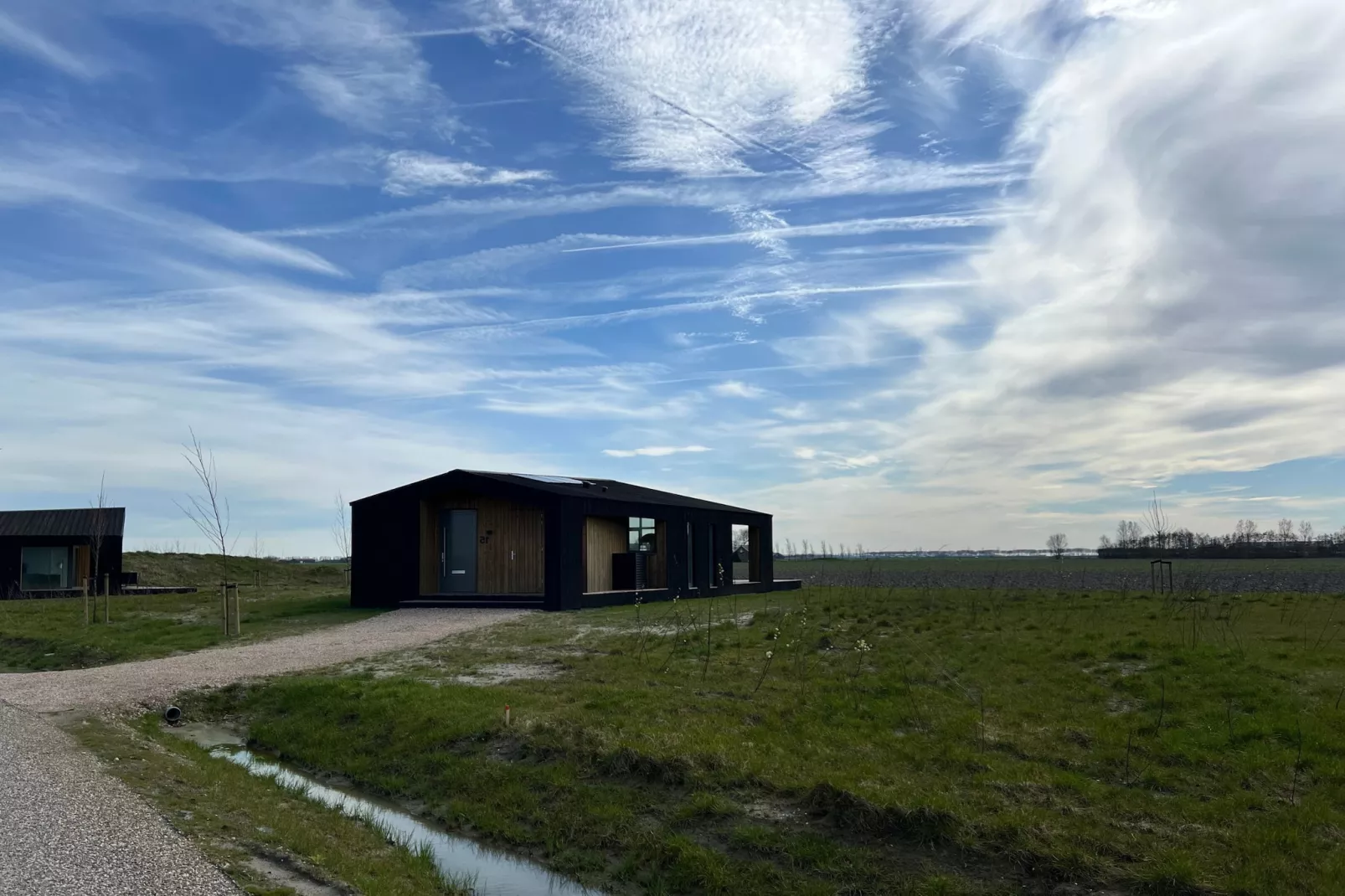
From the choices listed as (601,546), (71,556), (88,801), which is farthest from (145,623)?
(88,801)

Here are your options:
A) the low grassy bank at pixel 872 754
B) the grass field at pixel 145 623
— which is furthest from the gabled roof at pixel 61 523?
the low grassy bank at pixel 872 754

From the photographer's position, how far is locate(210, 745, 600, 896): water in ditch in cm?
675

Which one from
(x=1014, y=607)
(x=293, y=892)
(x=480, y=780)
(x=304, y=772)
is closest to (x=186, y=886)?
(x=293, y=892)

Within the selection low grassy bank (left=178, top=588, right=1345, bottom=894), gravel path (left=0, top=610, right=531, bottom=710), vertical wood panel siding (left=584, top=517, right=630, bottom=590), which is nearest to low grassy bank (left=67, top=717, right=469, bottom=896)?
low grassy bank (left=178, top=588, right=1345, bottom=894)

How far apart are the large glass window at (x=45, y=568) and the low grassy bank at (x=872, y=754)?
77.3 feet

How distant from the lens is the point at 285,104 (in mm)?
15625

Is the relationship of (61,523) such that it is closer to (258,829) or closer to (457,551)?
(457,551)

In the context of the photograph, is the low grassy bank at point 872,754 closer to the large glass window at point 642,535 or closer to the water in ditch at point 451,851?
the water in ditch at point 451,851

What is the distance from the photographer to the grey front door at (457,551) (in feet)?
79.0

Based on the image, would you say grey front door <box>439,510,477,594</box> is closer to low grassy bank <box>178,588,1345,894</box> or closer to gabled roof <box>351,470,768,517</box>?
gabled roof <box>351,470,768,517</box>

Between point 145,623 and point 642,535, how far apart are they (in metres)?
12.4

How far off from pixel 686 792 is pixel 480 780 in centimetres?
210

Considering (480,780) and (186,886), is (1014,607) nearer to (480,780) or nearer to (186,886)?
(480,780)

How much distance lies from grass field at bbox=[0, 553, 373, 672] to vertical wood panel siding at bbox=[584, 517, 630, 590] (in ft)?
18.4
